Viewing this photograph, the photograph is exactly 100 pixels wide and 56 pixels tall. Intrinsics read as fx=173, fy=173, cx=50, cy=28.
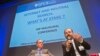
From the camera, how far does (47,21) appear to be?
3.50m

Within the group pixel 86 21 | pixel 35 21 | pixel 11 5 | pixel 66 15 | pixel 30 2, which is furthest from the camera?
pixel 11 5

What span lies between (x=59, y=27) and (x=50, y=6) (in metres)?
0.60

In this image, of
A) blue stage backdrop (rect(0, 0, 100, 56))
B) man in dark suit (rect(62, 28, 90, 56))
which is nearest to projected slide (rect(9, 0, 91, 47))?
blue stage backdrop (rect(0, 0, 100, 56))

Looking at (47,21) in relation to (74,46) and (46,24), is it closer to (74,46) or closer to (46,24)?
(46,24)

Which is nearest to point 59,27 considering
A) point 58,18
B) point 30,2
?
point 58,18

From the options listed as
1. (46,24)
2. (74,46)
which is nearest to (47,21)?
(46,24)

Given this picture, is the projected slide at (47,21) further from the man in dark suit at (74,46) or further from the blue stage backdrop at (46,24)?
the man in dark suit at (74,46)

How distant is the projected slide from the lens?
319cm

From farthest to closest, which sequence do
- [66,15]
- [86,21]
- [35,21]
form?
[35,21], [66,15], [86,21]

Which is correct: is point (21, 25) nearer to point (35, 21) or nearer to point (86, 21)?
point (35, 21)

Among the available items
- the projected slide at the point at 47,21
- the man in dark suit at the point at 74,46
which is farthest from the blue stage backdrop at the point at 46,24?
the man in dark suit at the point at 74,46

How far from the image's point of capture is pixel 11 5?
4242 mm

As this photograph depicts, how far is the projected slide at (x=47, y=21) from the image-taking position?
3.19m

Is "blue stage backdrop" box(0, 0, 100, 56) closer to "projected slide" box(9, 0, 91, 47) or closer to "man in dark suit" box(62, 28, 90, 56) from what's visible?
"projected slide" box(9, 0, 91, 47)
